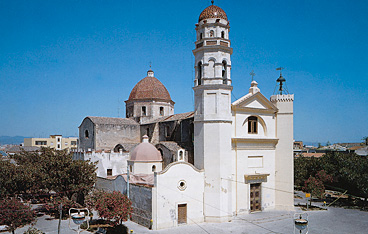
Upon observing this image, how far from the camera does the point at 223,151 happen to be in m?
22.6

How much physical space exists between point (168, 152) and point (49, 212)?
1073 cm

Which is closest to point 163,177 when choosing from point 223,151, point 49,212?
point 223,151

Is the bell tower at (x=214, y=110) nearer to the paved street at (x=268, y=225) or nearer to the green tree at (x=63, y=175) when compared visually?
the paved street at (x=268, y=225)

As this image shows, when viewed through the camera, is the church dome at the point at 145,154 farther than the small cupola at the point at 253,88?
No

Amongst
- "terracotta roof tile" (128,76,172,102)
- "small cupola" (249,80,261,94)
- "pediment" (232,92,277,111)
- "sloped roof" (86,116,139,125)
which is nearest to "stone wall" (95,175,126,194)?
"sloped roof" (86,116,139,125)

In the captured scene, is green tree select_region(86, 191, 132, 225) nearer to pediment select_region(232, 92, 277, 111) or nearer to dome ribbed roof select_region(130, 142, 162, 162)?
dome ribbed roof select_region(130, 142, 162, 162)

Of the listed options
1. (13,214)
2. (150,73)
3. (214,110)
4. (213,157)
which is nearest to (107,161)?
(213,157)

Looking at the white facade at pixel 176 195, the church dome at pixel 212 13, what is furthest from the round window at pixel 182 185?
the church dome at pixel 212 13

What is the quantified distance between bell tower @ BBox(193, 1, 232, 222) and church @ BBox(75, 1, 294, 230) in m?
0.07

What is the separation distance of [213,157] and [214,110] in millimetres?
3371

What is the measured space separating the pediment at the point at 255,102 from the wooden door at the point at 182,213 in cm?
860

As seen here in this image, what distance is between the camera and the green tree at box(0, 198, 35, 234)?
16.5 meters

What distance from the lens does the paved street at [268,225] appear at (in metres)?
20.2

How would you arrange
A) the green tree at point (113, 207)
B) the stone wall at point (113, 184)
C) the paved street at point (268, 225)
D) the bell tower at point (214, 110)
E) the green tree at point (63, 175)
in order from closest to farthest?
the green tree at point (113, 207)
the paved street at point (268, 225)
the bell tower at point (214, 110)
the green tree at point (63, 175)
the stone wall at point (113, 184)
